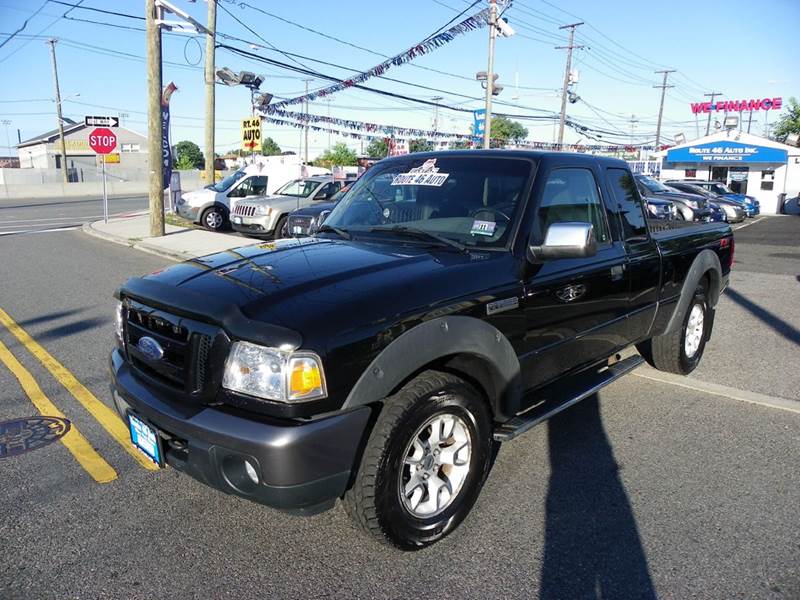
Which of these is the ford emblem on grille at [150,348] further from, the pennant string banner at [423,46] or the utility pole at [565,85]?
the utility pole at [565,85]

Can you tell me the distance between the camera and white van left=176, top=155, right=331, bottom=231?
1791cm

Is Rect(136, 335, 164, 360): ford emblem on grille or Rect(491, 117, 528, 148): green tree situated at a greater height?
Rect(491, 117, 528, 148): green tree

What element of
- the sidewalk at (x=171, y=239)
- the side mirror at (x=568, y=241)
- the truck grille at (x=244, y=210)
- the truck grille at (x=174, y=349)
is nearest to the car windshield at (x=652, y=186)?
the truck grille at (x=244, y=210)

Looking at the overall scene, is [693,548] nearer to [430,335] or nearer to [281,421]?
[430,335]

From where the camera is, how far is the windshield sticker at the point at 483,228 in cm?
342

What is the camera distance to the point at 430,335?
107 inches

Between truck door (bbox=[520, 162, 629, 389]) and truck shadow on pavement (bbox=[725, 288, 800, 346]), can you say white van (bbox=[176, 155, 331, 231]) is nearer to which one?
truck shadow on pavement (bbox=[725, 288, 800, 346])

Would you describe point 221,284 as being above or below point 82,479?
above

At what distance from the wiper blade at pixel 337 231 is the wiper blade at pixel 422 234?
0.52 feet

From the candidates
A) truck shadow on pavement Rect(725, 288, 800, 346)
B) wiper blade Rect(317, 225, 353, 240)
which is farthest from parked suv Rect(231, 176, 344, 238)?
wiper blade Rect(317, 225, 353, 240)

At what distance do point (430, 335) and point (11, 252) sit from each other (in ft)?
44.4

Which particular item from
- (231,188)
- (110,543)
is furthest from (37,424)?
(231,188)

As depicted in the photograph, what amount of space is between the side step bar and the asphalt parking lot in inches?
15.4

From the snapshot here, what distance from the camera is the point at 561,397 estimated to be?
3668 mm
